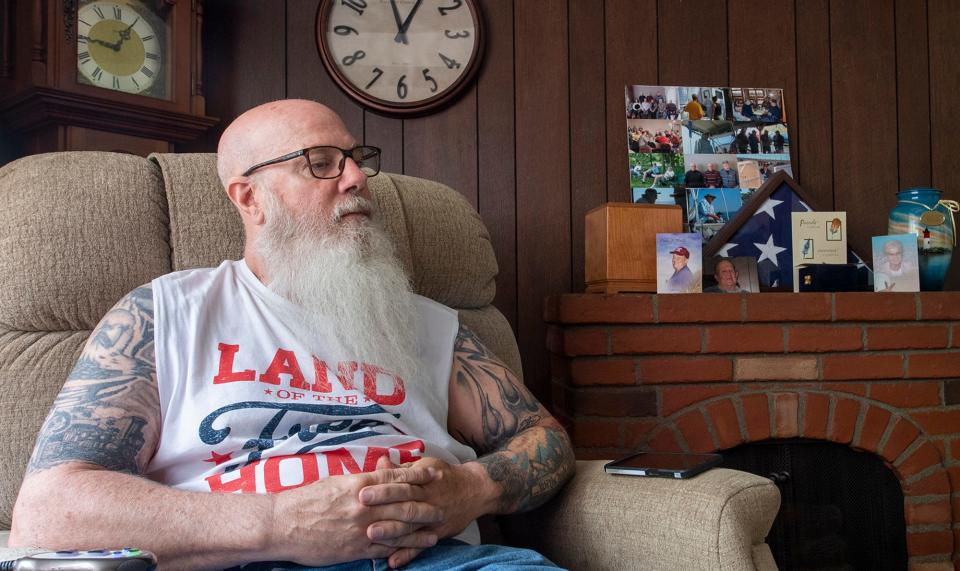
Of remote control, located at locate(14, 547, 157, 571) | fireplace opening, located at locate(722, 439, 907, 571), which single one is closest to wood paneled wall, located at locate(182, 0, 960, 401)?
fireplace opening, located at locate(722, 439, 907, 571)

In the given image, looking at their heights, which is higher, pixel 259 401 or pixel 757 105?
pixel 757 105

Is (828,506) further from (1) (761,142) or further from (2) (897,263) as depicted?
(1) (761,142)

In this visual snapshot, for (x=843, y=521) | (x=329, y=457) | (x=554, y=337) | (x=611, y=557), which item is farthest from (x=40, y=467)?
(x=843, y=521)

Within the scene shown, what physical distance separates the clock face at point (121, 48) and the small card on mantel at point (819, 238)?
173 centimetres

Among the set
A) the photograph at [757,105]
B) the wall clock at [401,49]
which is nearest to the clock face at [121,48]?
the wall clock at [401,49]

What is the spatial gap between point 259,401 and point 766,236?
1662 millimetres

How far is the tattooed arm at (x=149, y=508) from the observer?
98cm

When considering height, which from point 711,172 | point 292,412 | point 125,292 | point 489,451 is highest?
point 711,172

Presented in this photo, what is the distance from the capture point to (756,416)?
206 centimetres

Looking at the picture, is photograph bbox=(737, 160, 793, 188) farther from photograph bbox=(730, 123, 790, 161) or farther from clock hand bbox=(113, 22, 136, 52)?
clock hand bbox=(113, 22, 136, 52)

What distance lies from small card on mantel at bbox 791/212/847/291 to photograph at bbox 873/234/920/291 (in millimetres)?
105

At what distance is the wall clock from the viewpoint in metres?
2.22

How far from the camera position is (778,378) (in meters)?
2.07

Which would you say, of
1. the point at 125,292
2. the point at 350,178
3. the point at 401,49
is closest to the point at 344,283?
the point at 350,178
